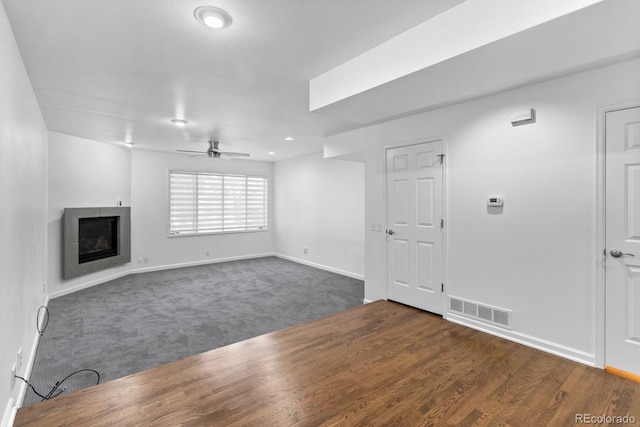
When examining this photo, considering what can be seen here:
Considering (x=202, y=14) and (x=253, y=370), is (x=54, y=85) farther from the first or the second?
(x=253, y=370)

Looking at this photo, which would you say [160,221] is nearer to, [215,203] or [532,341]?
[215,203]

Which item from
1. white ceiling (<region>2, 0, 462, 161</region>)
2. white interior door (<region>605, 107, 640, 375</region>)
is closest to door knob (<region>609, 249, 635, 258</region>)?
white interior door (<region>605, 107, 640, 375</region>)

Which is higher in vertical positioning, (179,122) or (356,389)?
(179,122)

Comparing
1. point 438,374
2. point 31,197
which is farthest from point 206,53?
point 438,374

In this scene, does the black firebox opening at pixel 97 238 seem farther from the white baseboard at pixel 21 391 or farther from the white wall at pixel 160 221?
the white baseboard at pixel 21 391

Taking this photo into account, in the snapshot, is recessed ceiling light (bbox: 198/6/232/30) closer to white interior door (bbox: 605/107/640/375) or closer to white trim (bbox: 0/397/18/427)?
white trim (bbox: 0/397/18/427)

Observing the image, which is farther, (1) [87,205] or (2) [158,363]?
(1) [87,205]

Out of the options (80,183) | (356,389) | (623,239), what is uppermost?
(80,183)

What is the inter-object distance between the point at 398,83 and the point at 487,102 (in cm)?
119

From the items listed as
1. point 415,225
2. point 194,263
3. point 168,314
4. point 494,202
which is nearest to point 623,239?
point 494,202

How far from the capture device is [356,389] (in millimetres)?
2148

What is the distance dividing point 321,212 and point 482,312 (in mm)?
4240

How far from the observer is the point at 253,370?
94.3 inches

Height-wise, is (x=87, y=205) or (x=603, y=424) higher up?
(x=87, y=205)
